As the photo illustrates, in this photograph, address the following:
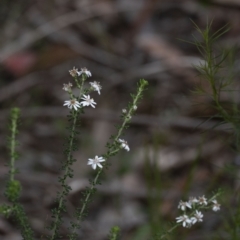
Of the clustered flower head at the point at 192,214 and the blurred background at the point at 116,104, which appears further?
the blurred background at the point at 116,104

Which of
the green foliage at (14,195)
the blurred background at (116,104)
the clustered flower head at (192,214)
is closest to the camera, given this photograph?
the green foliage at (14,195)

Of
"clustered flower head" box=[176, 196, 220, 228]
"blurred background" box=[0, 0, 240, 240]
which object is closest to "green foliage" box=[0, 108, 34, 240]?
"clustered flower head" box=[176, 196, 220, 228]

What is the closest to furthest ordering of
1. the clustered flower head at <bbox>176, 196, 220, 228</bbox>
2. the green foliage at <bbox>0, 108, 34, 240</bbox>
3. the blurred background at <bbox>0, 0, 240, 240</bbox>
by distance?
1. the green foliage at <bbox>0, 108, 34, 240</bbox>
2. the clustered flower head at <bbox>176, 196, 220, 228</bbox>
3. the blurred background at <bbox>0, 0, 240, 240</bbox>

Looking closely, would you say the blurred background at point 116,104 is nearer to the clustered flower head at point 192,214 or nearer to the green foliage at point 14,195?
the clustered flower head at point 192,214

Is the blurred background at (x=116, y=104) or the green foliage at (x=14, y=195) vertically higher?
the blurred background at (x=116, y=104)

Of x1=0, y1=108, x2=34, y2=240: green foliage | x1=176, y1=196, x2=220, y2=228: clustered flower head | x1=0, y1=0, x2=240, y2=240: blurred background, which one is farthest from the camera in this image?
x1=0, y1=0, x2=240, y2=240: blurred background

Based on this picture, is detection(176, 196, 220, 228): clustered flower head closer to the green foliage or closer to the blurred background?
the green foliage

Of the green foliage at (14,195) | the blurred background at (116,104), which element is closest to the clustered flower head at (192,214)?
the green foliage at (14,195)

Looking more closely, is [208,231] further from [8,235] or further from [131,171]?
[8,235]
